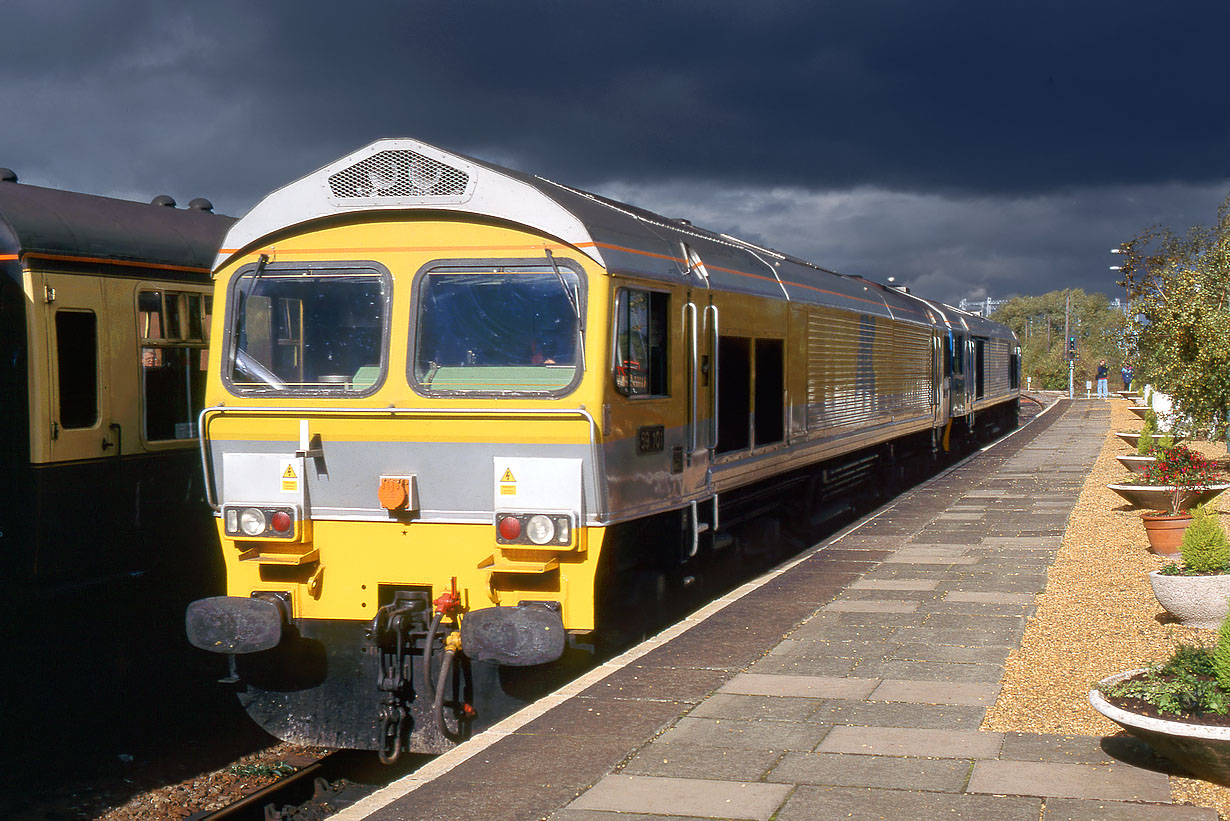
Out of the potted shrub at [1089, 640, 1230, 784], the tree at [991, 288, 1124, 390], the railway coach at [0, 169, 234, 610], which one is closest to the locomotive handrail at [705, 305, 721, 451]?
the potted shrub at [1089, 640, 1230, 784]

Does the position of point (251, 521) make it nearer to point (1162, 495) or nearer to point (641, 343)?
point (641, 343)

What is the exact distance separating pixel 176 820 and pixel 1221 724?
5.43 metres

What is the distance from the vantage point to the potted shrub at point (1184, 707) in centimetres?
471

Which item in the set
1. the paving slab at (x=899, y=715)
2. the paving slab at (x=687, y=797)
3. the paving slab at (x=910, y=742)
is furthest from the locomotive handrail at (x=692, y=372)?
the paving slab at (x=687, y=797)

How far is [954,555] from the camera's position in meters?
11.2

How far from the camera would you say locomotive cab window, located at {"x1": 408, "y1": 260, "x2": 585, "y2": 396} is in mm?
6641

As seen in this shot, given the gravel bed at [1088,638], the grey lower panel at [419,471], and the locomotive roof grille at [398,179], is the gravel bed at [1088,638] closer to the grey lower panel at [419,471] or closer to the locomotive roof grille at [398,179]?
the grey lower panel at [419,471]

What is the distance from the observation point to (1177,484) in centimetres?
1198

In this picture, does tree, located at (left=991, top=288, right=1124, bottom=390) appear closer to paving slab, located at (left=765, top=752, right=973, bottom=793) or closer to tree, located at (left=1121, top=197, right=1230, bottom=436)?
tree, located at (left=1121, top=197, right=1230, bottom=436)

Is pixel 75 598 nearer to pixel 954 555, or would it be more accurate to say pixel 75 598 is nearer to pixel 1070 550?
pixel 954 555

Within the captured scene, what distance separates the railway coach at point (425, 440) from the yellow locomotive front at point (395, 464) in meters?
0.01

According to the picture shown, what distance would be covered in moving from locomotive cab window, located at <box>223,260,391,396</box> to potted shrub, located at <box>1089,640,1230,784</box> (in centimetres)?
408

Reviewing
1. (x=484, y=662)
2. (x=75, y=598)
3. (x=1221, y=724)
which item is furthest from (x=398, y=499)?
(x=1221, y=724)

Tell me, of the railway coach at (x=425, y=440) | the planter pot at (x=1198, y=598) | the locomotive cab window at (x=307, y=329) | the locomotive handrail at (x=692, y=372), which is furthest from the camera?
the locomotive handrail at (x=692, y=372)
